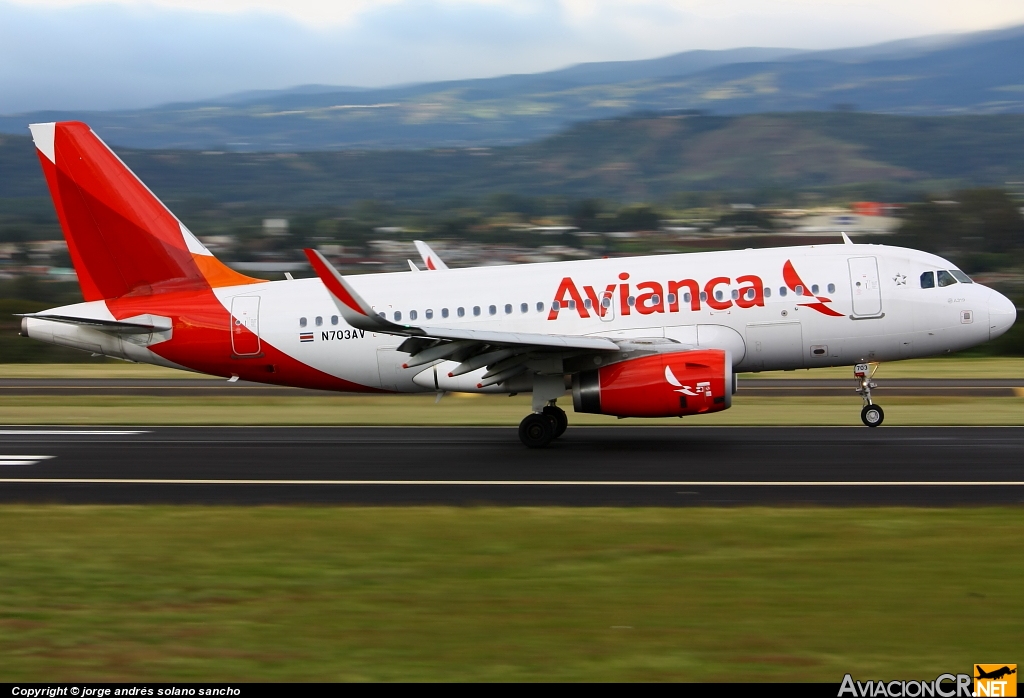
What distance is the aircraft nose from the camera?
830 inches

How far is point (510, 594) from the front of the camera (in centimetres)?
1035

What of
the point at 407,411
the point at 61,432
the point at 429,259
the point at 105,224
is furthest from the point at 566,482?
the point at 61,432

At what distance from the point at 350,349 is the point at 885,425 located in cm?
1136

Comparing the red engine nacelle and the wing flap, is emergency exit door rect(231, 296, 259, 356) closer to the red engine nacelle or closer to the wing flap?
the wing flap

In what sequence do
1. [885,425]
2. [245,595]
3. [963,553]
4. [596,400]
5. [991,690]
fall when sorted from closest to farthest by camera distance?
[991,690], [245,595], [963,553], [596,400], [885,425]

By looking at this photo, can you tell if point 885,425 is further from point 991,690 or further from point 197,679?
point 197,679

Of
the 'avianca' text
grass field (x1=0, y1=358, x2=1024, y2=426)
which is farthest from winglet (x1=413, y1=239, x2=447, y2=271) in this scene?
the 'avianca' text

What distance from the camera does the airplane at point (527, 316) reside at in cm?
1952

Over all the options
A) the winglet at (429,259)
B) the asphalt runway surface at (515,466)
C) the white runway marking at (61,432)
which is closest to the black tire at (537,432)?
the asphalt runway surface at (515,466)

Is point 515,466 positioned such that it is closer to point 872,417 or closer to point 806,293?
point 806,293

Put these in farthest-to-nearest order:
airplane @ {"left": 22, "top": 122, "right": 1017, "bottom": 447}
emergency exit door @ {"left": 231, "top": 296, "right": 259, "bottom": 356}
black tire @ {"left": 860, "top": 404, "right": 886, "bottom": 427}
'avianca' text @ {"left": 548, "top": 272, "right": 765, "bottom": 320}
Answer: black tire @ {"left": 860, "top": 404, "right": 886, "bottom": 427}
emergency exit door @ {"left": 231, "top": 296, "right": 259, "bottom": 356}
'avianca' text @ {"left": 548, "top": 272, "right": 765, "bottom": 320}
airplane @ {"left": 22, "top": 122, "right": 1017, "bottom": 447}

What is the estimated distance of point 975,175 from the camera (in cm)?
19500

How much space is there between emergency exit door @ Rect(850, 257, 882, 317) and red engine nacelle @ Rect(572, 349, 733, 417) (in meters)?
3.46

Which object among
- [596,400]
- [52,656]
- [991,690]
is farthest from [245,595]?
[596,400]
